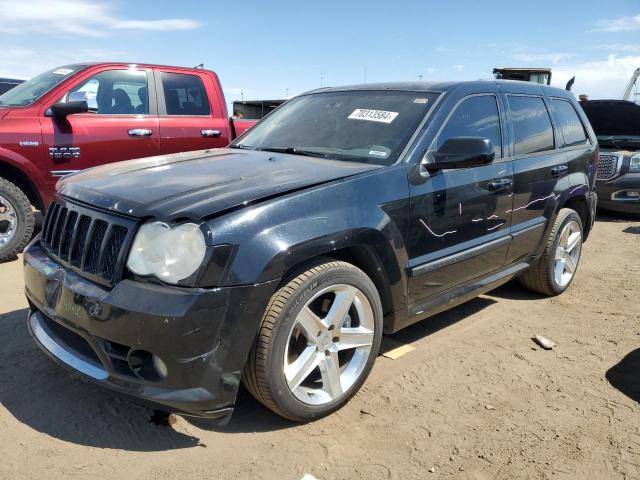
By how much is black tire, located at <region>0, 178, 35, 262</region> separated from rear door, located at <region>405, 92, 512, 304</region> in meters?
4.04

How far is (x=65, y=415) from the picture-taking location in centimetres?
273

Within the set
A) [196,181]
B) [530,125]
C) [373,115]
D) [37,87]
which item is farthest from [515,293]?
[37,87]

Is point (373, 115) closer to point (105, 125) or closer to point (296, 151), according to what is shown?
point (296, 151)

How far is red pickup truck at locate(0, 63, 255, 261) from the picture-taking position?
5.32 m

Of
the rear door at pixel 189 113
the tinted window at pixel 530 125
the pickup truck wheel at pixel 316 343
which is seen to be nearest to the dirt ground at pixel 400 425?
the pickup truck wheel at pixel 316 343

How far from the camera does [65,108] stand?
209 inches

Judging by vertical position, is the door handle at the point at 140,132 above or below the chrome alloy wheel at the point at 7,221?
above

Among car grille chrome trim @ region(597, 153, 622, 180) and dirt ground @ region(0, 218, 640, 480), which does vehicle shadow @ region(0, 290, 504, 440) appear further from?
car grille chrome trim @ region(597, 153, 622, 180)

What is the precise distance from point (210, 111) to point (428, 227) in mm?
4170

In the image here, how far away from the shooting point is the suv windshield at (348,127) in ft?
10.8

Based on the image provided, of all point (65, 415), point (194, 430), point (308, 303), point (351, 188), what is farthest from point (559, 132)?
point (65, 415)

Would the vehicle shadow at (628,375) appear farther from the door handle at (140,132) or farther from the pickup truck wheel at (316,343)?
the door handle at (140,132)

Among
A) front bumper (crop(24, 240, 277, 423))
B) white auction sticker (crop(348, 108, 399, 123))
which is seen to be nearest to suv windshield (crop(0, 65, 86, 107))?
white auction sticker (crop(348, 108, 399, 123))

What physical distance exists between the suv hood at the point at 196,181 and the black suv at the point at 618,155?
24.0 feet
